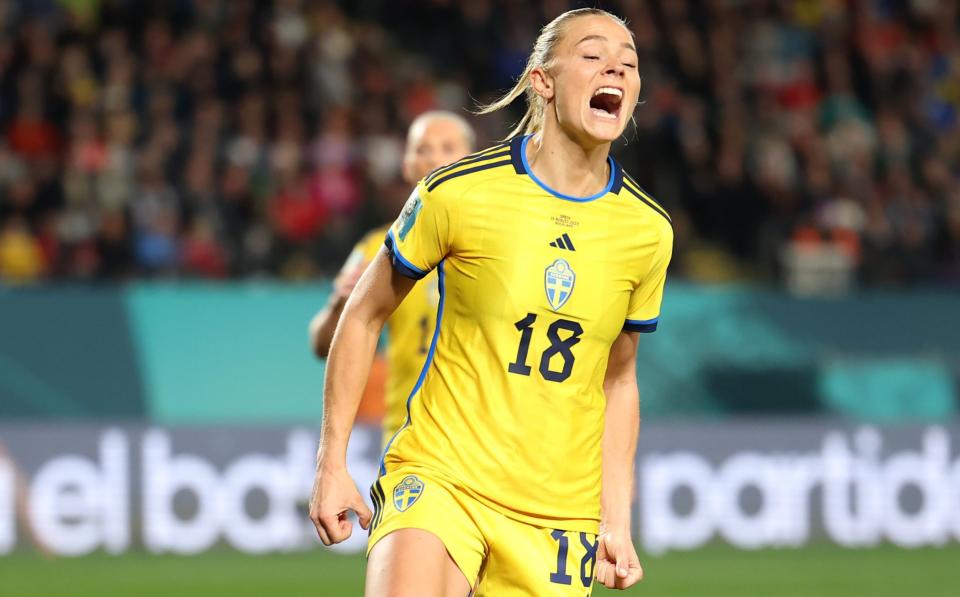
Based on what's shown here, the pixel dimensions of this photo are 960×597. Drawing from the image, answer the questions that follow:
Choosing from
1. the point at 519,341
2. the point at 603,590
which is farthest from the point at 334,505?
the point at 603,590

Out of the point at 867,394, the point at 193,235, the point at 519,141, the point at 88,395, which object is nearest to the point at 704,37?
the point at 867,394

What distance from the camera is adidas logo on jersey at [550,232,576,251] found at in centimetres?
461

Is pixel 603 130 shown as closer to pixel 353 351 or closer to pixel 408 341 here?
pixel 353 351

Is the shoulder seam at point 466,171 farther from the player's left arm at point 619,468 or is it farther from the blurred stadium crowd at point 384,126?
the blurred stadium crowd at point 384,126

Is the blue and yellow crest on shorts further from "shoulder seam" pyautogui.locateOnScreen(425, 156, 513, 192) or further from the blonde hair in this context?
the blonde hair

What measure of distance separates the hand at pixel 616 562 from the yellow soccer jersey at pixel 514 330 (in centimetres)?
9

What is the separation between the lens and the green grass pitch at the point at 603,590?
10.2 metres

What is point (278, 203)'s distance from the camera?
14070mm

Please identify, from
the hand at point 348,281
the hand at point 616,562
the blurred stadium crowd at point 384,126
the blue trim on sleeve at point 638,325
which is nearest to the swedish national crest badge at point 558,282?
the blue trim on sleeve at point 638,325

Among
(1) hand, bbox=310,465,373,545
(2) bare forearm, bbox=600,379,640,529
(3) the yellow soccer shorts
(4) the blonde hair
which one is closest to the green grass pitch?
(2) bare forearm, bbox=600,379,640,529

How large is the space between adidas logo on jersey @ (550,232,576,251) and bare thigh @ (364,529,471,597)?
862 millimetres

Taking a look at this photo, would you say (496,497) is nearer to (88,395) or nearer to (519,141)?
(519,141)

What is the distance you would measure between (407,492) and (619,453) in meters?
0.67

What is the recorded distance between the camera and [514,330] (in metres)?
4.55
